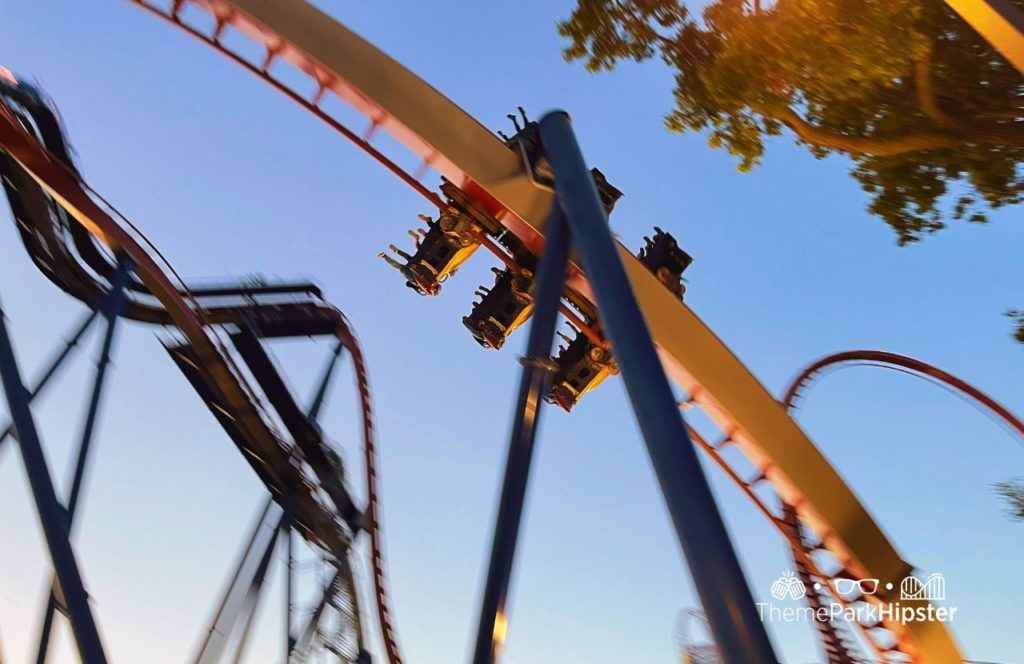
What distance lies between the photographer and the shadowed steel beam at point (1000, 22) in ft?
9.70

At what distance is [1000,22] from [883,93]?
2898 millimetres

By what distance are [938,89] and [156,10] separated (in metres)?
5.63

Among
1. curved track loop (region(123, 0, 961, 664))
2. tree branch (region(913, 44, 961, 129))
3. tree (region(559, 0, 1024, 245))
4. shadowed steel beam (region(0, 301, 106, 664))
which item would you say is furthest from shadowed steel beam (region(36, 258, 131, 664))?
tree branch (region(913, 44, 961, 129))

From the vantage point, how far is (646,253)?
24.5 feet

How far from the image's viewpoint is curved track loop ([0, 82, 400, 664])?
6.05m

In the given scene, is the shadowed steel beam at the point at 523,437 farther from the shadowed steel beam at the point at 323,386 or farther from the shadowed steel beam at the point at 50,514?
the shadowed steel beam at the point at 323,386

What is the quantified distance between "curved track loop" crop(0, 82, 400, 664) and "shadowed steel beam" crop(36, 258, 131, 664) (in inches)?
7.5

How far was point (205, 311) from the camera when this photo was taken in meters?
7.41

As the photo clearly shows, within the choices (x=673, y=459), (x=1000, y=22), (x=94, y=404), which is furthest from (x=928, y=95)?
(x=94, y=404)

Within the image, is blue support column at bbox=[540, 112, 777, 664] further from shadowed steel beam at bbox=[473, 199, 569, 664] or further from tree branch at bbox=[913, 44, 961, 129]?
tree branch at bbox=[913, 44, 961, 129]

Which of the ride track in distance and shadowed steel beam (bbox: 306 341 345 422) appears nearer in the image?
the ride track in distance

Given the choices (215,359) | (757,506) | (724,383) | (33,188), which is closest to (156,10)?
(33,188)

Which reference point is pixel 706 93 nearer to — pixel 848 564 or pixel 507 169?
pixel 507 169

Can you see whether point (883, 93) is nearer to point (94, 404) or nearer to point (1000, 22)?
point (1000, 22)
